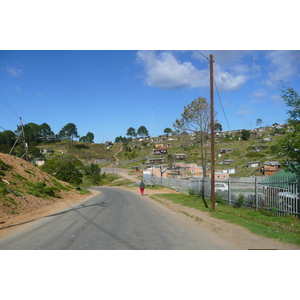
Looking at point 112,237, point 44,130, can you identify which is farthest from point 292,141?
point 44,130

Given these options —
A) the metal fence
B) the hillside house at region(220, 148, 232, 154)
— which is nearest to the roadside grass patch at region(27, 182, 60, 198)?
the metal fence

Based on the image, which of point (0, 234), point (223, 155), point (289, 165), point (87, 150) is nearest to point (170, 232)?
point (0, 234)

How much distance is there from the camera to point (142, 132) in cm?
18362

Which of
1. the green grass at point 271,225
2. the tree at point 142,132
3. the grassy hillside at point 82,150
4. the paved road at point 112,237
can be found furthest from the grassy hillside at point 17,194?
the tree at point 142,132

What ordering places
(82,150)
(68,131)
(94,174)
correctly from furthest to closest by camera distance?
(82,150), (68,131), (94,174)

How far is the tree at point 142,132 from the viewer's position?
598ft

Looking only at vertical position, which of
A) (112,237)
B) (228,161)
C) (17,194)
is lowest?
(112,237)

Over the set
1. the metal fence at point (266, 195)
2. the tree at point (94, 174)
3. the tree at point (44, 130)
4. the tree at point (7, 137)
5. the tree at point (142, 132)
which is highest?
the tree at point (142, 132)

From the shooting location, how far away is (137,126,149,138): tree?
182125 mm

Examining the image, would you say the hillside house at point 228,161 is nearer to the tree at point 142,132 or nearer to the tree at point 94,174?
the tree at point 94,174

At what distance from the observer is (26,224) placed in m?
10.2

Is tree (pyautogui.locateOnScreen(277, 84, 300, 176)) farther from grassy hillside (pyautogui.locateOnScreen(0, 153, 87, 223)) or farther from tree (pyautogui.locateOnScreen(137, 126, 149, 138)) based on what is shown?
tree (pyautogui.locateOnScreen(137, 126, 149, 138))

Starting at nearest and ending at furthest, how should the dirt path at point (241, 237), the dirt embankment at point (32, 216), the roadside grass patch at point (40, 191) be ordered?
the dirt path at point (241, 237) → the dirt embankment at point (32, 216) → the roadside grass patch at point (40, 191)

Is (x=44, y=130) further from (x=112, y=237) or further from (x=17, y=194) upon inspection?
(x=112, y=237)
